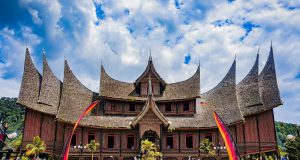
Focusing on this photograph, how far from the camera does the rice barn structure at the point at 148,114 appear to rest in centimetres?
2409

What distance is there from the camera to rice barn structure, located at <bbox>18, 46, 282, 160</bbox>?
2409 cm

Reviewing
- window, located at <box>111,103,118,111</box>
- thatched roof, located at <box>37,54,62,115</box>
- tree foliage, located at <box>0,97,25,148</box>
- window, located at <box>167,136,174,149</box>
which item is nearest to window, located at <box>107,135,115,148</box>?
window, located at <box>111,103,118,111</box>

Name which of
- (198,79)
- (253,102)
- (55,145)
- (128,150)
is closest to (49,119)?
(55,145)

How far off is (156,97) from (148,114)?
4.43 meters

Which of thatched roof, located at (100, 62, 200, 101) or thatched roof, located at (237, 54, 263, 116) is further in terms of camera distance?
thatched roof, located at (100, 62, 200, 101)

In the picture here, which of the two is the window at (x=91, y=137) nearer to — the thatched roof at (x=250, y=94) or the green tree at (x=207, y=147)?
the green tree at (x=207, y=147)

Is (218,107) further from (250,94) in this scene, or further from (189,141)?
(189,141)

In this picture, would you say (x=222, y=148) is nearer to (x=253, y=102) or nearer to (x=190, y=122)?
(x=190, y=122)

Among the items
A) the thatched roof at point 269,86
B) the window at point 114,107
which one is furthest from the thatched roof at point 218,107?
the window at point 114,107

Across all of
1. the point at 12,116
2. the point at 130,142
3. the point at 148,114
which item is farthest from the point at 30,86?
the point at 12,116

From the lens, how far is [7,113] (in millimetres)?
82688

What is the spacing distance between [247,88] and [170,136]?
29.5 ft

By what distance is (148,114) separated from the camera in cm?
2333

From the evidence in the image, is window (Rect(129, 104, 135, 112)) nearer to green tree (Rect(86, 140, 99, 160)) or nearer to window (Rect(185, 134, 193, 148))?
green tree (Rect(86, 140, 99, 160))
